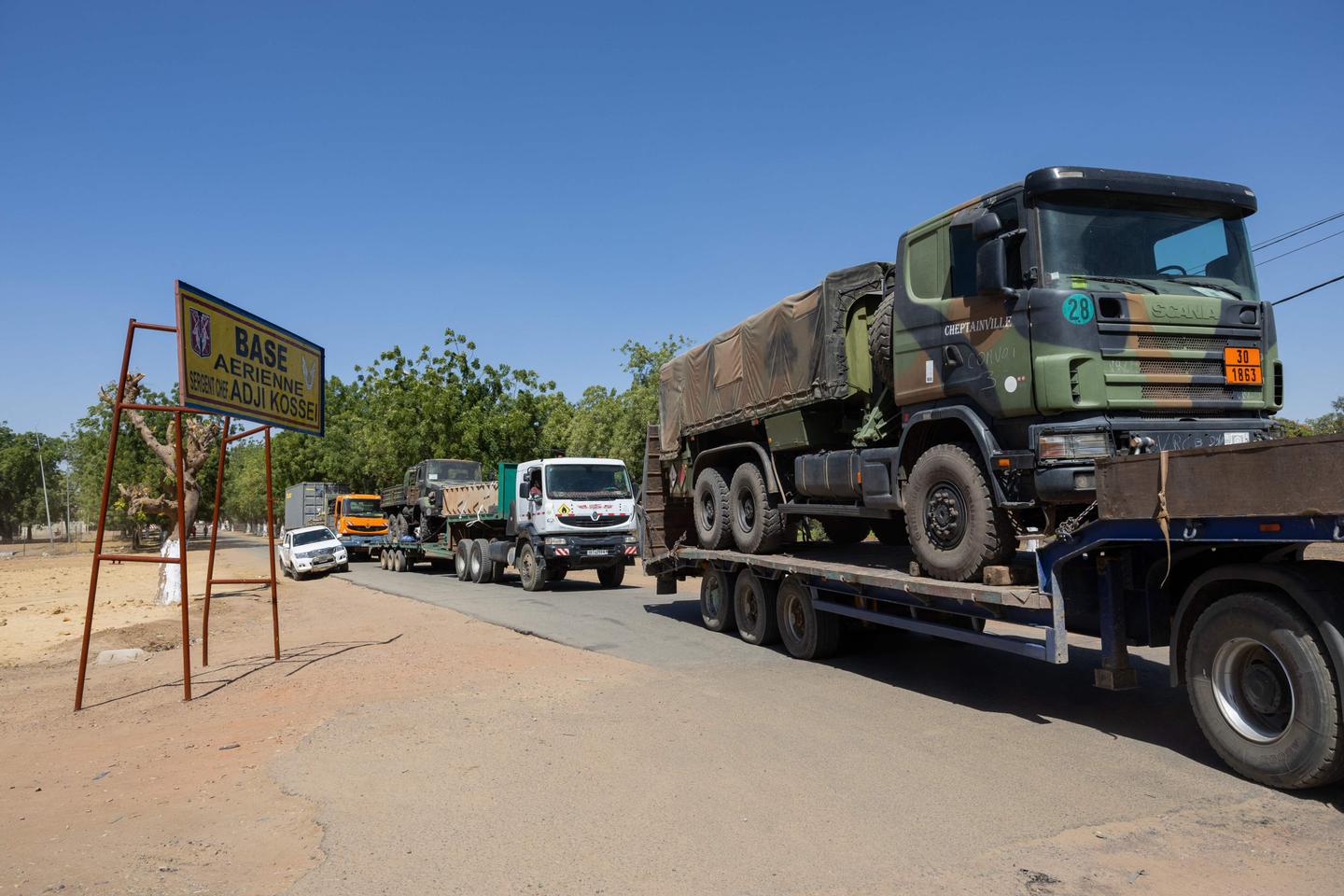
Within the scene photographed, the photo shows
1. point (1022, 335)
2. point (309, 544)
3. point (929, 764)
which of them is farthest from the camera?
point (309, 544)

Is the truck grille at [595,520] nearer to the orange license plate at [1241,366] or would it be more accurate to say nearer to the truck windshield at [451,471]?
the truck windshield at [451,471]

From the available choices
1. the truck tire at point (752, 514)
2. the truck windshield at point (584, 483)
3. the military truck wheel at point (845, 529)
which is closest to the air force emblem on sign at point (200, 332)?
the truck tire at point (752, 514)

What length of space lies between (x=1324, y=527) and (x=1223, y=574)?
2.75ft

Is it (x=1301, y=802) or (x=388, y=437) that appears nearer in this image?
(x=1301, y=802)

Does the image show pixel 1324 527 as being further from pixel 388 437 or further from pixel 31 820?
pixel 388 437

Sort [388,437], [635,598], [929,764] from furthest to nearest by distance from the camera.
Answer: [388,437] < [635,598] < [929,764]

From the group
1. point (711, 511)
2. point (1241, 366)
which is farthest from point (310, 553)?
point (1241, 366)

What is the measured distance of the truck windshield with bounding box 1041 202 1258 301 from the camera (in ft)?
21.1

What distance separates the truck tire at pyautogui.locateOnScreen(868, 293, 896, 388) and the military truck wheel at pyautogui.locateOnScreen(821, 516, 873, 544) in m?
3.24

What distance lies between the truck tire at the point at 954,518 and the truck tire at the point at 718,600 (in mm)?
4215

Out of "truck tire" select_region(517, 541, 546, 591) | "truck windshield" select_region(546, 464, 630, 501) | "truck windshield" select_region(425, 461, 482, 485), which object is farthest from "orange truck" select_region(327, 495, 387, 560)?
"truck windshield" select_region(546, 464, 630, 501)

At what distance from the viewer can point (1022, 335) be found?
6.44 m

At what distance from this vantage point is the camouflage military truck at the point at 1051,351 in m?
6.17

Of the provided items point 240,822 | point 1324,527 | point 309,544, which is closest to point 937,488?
point 1324,527
